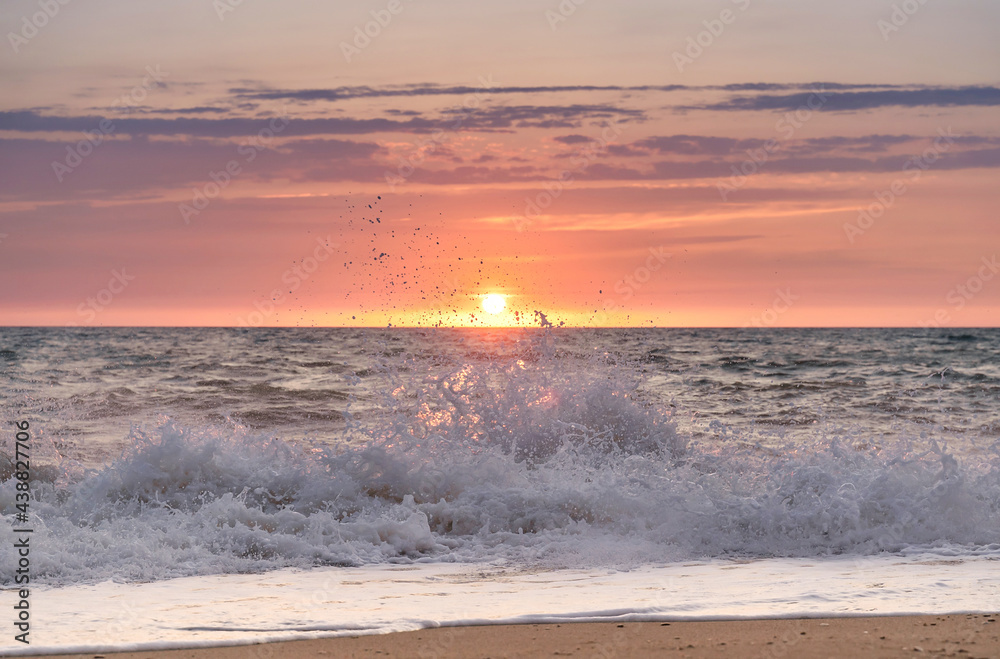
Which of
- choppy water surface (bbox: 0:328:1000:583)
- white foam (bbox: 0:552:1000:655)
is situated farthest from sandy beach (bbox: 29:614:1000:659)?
choppy water surface (bbox: 0:328:1000:583)

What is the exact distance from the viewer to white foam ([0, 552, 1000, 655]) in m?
5.09

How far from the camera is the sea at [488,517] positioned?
219 inches

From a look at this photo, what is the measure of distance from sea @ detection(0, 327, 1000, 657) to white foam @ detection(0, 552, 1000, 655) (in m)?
0.03

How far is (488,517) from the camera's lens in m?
8.20

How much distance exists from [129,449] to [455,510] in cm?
394

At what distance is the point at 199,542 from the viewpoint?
24.1 feet

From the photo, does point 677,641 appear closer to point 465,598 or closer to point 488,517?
point 465,598

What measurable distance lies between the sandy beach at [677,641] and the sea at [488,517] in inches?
6.1

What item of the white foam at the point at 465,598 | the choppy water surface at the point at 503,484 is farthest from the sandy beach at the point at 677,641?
the choppy water surface at the point at 503,484

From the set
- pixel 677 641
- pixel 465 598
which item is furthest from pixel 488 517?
pixel 677 641

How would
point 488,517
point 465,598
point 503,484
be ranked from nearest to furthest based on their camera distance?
1. point 465,598
2. point 488,517
3. point 503,484

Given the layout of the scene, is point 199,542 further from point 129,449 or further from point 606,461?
point 606,461

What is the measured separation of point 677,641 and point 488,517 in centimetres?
365

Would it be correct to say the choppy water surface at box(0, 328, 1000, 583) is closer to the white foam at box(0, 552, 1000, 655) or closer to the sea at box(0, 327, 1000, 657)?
the sea at box(0, 327, 1000, 657)
